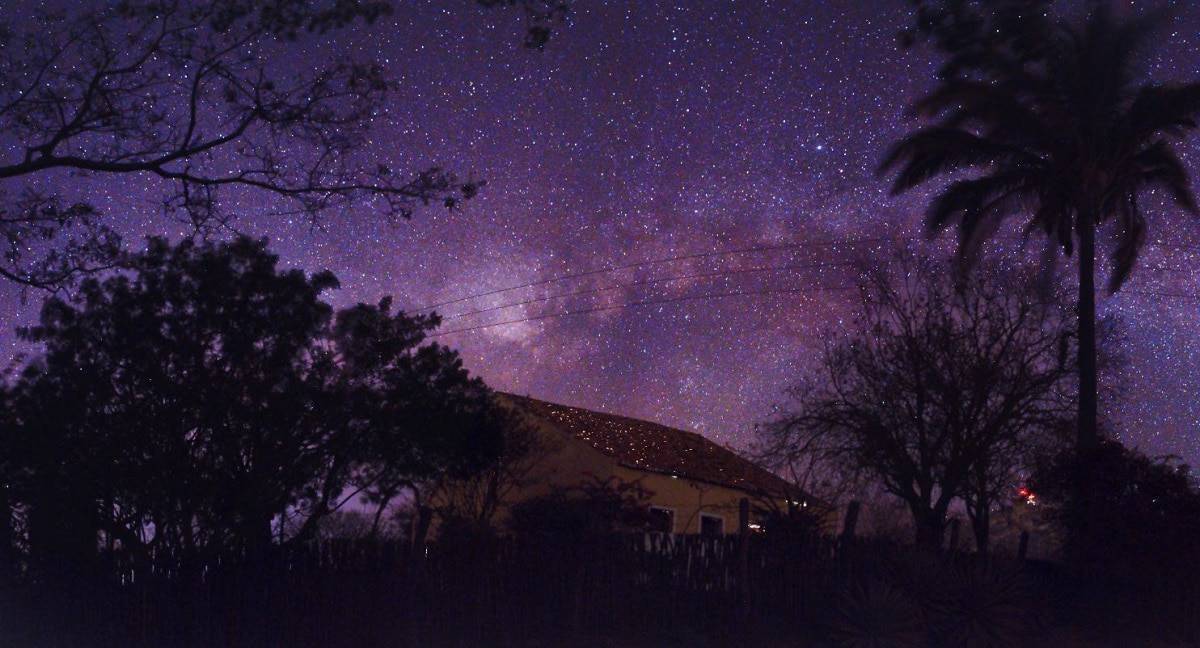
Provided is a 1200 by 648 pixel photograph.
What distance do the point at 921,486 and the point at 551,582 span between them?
470 inches

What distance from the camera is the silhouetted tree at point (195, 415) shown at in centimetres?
1333

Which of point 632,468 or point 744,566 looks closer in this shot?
point 744,566

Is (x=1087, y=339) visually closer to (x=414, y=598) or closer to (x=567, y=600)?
(x=567, y=600)

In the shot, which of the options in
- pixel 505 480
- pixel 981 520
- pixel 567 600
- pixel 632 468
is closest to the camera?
pixel 567 600

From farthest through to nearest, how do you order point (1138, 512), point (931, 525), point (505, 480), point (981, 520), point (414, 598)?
point (505, 480) → point (981, 520) → point (931, 525) → point (1138, 512) → point (414, 598)

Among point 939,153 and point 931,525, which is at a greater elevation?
point 939,153

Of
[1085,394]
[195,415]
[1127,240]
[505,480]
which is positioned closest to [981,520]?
[1085,394]

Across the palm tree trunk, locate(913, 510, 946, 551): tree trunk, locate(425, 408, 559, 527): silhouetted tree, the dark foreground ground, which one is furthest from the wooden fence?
the palm tree trunk

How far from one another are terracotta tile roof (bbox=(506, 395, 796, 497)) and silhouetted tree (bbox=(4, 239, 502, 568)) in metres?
13.8

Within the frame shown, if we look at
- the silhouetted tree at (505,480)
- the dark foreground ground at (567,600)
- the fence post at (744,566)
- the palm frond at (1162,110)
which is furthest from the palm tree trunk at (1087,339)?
the silhouetted tree at (505,480)

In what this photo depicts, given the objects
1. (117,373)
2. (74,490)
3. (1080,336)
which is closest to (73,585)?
(74,490)

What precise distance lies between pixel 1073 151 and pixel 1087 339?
357 centimetres

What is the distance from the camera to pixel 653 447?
33.0 meters

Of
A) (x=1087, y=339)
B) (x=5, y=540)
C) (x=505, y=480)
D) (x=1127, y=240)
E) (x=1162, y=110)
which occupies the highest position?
(x=1162, y=110)
